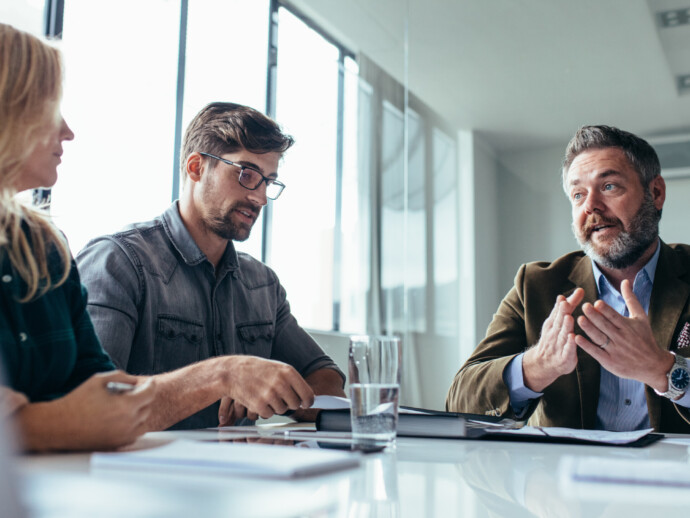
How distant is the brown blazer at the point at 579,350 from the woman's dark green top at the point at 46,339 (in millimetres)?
1044

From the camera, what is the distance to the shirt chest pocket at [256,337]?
75.9 inches

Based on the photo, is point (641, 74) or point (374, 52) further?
point (374, 52)

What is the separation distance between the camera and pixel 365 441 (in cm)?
90

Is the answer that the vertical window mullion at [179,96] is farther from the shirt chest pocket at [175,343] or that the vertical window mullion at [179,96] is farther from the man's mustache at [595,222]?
the man's mustache at [595,222]

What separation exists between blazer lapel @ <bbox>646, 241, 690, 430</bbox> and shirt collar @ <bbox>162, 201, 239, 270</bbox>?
118cm

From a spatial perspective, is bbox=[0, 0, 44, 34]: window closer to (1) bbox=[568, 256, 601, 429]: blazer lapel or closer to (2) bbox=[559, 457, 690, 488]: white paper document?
(1) bbox=[568, 256, 601, 429]: blazer lapel

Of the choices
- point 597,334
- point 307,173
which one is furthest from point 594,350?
Answer: point 307,173

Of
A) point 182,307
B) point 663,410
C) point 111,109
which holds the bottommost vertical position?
point 663,410

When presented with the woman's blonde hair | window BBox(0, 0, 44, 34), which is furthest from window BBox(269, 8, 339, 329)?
the woman's blonde hair

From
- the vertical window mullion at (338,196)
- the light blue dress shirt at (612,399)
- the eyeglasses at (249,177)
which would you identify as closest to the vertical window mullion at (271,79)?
the vertical window mullion at (338,196)

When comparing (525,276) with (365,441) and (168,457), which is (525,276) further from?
(168,457)

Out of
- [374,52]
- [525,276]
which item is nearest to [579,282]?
[525,276]

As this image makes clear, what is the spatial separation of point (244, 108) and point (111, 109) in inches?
42.9

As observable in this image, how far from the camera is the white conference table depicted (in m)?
0.47
